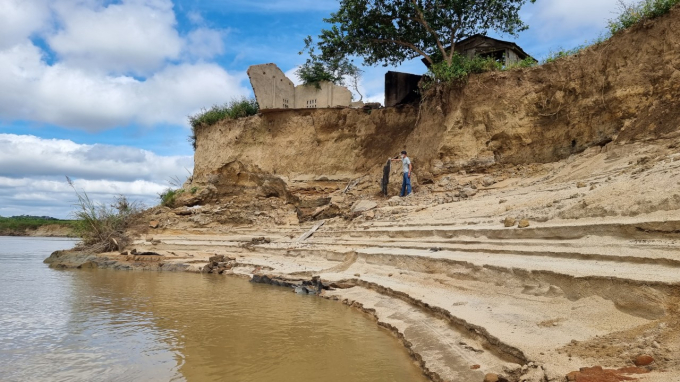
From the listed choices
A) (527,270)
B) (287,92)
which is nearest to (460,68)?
(287,92)

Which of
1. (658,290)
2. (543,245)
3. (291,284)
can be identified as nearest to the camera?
(658,290)

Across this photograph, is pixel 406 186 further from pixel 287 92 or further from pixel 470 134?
pixel 287 92

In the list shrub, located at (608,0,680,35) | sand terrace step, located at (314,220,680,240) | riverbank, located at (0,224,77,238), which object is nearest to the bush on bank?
shrub, located at (608,0,680,35)

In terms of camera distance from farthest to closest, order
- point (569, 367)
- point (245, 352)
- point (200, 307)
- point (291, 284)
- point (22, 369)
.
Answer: point (291, 284)
point (200, 307)
point (245, 352)
point (22, 369)
point (569, 367)

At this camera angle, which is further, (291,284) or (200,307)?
(291,284)

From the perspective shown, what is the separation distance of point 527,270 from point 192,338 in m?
3.95

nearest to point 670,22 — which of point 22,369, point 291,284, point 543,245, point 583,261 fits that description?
point 543,245

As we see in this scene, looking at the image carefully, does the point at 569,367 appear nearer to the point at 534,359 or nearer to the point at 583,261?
the point at 534,359

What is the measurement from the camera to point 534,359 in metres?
3.11

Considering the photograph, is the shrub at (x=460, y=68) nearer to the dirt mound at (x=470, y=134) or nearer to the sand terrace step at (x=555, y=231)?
the dirt mound at (x=470, y=134)

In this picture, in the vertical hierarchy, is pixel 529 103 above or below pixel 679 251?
above

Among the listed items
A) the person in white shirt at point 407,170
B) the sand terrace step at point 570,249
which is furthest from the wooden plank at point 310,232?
the sand terrace step at point 570,249

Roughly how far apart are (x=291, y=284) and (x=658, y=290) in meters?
6.69

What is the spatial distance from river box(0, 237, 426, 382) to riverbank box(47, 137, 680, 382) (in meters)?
0.56
